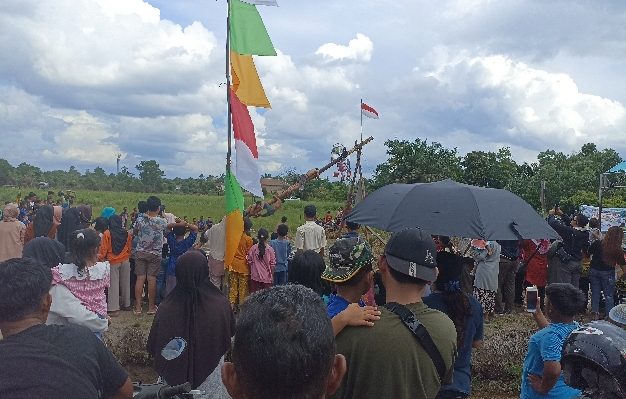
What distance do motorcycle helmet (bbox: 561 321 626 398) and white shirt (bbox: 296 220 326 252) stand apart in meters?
6.70

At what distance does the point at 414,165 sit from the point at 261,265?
587 inches

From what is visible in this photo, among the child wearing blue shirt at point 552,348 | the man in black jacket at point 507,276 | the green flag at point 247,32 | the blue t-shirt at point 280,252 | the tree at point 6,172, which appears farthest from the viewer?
the tree at point 6,172

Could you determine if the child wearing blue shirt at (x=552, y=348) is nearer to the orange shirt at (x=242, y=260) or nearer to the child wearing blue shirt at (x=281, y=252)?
the orange shirt at (x=242, y=260)

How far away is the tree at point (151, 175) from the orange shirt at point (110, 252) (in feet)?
134

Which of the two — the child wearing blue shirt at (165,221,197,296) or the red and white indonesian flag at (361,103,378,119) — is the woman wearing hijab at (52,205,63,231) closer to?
the child wearing blue shirt at (165,221,197,296)

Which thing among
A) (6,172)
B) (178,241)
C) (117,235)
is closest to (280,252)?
(178,241)

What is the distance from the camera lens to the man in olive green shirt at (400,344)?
221cm

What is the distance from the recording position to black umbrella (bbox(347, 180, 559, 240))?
12.8 feet

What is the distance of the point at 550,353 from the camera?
10.00 feet

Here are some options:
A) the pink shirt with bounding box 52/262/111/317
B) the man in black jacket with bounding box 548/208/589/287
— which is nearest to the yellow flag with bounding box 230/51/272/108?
the pink shirt with bounding box 52/262/111/317

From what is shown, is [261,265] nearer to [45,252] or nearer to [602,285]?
[45,252]

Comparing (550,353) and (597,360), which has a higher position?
(597,360)

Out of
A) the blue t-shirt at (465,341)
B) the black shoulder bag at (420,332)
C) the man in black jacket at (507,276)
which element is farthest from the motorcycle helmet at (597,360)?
the man in black jacket at (507,276)

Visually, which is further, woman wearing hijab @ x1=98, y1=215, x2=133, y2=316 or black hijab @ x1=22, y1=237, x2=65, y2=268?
woman wearing hijab @ x1=98, y1=215, x2=133, y2=316
